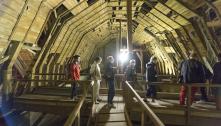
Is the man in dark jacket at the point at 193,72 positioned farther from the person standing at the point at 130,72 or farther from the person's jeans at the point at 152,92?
the person standing at the point at 130,72

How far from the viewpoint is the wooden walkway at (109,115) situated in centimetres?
699

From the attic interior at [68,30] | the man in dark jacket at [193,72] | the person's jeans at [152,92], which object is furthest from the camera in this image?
the person's jeans at [152,92]

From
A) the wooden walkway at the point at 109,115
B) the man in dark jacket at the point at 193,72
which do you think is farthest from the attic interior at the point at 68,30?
the man in dark jacket at the point at 193,72

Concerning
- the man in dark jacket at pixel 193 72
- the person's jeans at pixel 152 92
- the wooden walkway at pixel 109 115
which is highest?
the man in dark jacket at pixel 193 72

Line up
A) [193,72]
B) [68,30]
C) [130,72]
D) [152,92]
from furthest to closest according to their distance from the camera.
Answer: [68,30] → [130,72] → [152,92] → [193,72]

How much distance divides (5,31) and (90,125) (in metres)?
3.25

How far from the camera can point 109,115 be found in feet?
25.2

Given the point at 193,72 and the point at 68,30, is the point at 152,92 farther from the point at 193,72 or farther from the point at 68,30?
the point at 68,30

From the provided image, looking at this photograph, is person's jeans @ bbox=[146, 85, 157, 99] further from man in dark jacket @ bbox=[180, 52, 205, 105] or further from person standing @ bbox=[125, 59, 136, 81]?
person standing @ bbox=[125, 59, 136, 81]

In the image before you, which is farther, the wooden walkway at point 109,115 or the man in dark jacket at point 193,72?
the man in dark jacket at point 193,72

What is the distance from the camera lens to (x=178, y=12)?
9430 millimetres

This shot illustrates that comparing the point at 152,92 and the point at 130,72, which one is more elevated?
the point at 130,72

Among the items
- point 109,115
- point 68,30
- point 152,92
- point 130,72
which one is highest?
point 68,30

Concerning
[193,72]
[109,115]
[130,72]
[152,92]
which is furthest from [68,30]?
[193,72]
